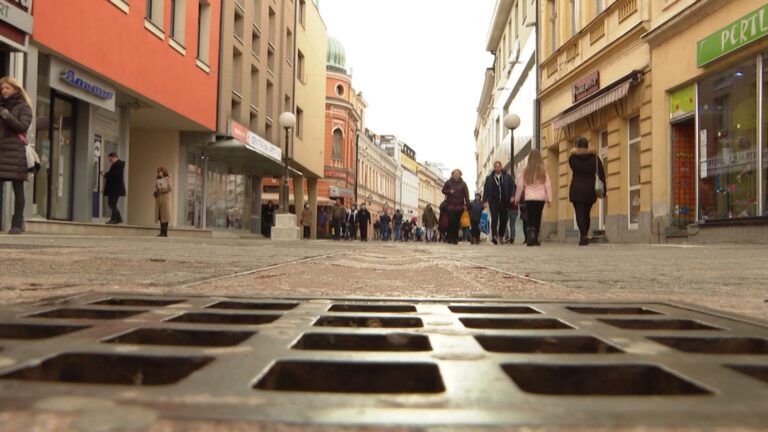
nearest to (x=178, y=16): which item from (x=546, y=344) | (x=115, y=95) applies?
(x=115, y=95)

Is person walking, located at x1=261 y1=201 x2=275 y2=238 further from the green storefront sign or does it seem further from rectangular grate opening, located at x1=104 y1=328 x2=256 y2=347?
rectangular grate opening, located at x1=104 y1=328 x2=256 y2=347

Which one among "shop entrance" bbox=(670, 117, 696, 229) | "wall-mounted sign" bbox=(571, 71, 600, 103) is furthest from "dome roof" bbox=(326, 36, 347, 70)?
"shop entrance" bbox=(670, 117, 696, 229)

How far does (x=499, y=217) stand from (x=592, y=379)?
1436 centimetres

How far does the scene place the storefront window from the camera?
1113 centimetres

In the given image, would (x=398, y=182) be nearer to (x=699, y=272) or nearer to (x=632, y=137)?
(x=632, y=137)

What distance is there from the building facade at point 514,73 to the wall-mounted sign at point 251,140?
31.4 ft

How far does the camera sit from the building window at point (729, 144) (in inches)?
438

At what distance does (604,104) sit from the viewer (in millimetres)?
16562

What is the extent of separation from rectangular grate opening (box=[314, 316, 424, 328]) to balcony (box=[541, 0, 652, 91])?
49.0 ft

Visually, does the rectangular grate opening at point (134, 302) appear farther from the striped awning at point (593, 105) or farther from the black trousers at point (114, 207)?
the striped awning at point (593, 105)

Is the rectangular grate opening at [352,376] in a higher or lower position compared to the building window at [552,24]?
lower

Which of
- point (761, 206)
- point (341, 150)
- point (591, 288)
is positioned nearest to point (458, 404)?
point (591, 288)

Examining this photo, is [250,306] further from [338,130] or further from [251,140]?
[338,130]

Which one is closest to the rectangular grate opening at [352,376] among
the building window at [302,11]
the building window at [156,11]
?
the building window at [156,11]
